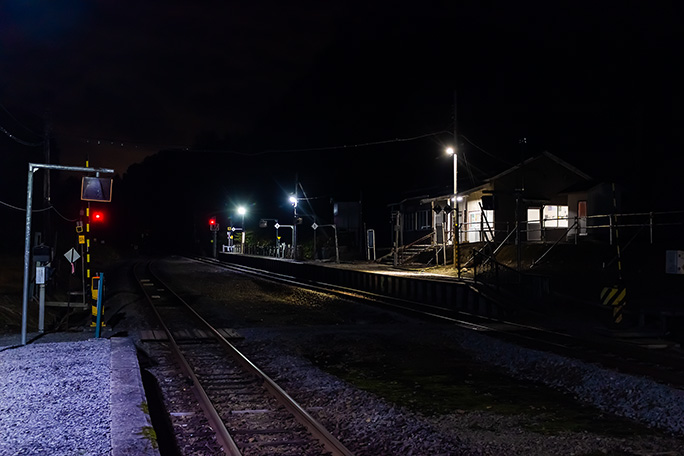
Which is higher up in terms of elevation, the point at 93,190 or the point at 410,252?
the point at 93,190

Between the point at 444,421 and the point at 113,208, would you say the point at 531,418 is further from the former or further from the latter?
the point at 113,208

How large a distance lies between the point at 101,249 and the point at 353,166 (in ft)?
97.0

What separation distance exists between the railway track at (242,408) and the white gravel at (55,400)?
1.12 m

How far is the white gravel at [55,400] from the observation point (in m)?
5.91

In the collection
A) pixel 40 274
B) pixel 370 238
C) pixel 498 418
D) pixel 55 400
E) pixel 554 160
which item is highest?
pixel 554 160

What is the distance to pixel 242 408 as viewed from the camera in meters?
7.83

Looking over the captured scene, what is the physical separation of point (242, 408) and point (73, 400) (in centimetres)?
200

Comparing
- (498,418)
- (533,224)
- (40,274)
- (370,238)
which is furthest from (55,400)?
(533,224)

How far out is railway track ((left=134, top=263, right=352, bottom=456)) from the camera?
20.5 feet

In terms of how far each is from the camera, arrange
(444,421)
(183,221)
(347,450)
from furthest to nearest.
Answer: (183,221)
(444,421)
(347,450)

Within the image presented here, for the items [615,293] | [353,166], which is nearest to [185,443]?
[615,293]

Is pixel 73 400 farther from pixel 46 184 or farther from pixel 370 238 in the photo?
pixel 370 238

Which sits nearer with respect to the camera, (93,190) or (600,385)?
(600,385)

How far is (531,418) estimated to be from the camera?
7.59 metres
